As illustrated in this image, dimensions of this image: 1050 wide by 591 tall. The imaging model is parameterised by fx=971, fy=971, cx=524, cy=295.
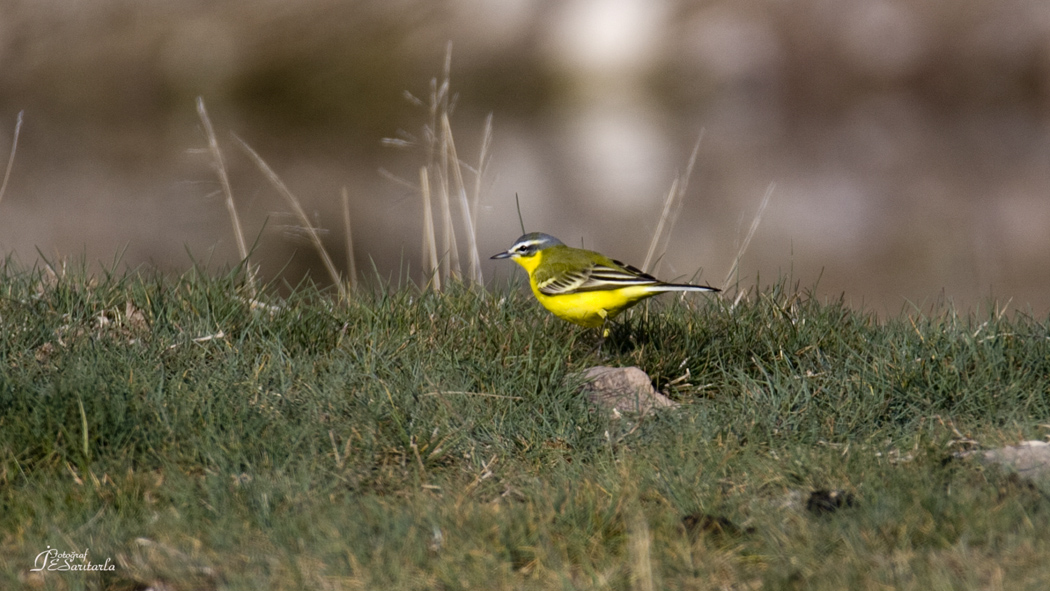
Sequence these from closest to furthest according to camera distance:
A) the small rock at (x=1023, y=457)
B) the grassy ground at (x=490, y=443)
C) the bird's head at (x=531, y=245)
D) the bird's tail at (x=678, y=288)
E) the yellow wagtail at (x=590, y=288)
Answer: the grassy ground at (x=490, y=443)
the small rock at (x=1023, y=457)
the bird's tail at (x=678, y=288)
the yellow wagtail at (x=590, y=288)
the bird's head at (x=531, y=245)

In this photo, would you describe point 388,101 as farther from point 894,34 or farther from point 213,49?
point 894,34

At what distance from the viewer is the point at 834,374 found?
4.51 meters

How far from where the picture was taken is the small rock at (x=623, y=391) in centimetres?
428

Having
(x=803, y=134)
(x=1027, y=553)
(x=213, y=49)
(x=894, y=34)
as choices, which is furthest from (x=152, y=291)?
(x=894, y=34)

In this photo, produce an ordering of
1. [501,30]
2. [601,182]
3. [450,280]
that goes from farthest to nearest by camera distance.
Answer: [501,30], [601,182], [450,280]

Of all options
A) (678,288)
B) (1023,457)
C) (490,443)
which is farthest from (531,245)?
(1023,457)

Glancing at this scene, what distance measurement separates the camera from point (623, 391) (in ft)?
14.4

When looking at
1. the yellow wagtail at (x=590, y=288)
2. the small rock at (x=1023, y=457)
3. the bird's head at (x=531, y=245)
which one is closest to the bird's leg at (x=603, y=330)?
the yellow wagtail at (x=590, y=288)

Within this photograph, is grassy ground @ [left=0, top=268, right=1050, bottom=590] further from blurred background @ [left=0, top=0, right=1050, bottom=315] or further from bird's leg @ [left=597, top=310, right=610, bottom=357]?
blurred background @ [left=0, top=0, right=1050, bottom=315]

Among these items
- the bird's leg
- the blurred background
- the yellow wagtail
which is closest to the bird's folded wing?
the yellow wagtail

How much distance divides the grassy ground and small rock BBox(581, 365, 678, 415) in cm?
11

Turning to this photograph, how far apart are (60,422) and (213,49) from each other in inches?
926

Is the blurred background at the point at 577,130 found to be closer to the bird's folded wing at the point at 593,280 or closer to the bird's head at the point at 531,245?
the bird's head at the point at 531,245

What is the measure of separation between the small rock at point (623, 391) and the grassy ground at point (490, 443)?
4.3 inches
